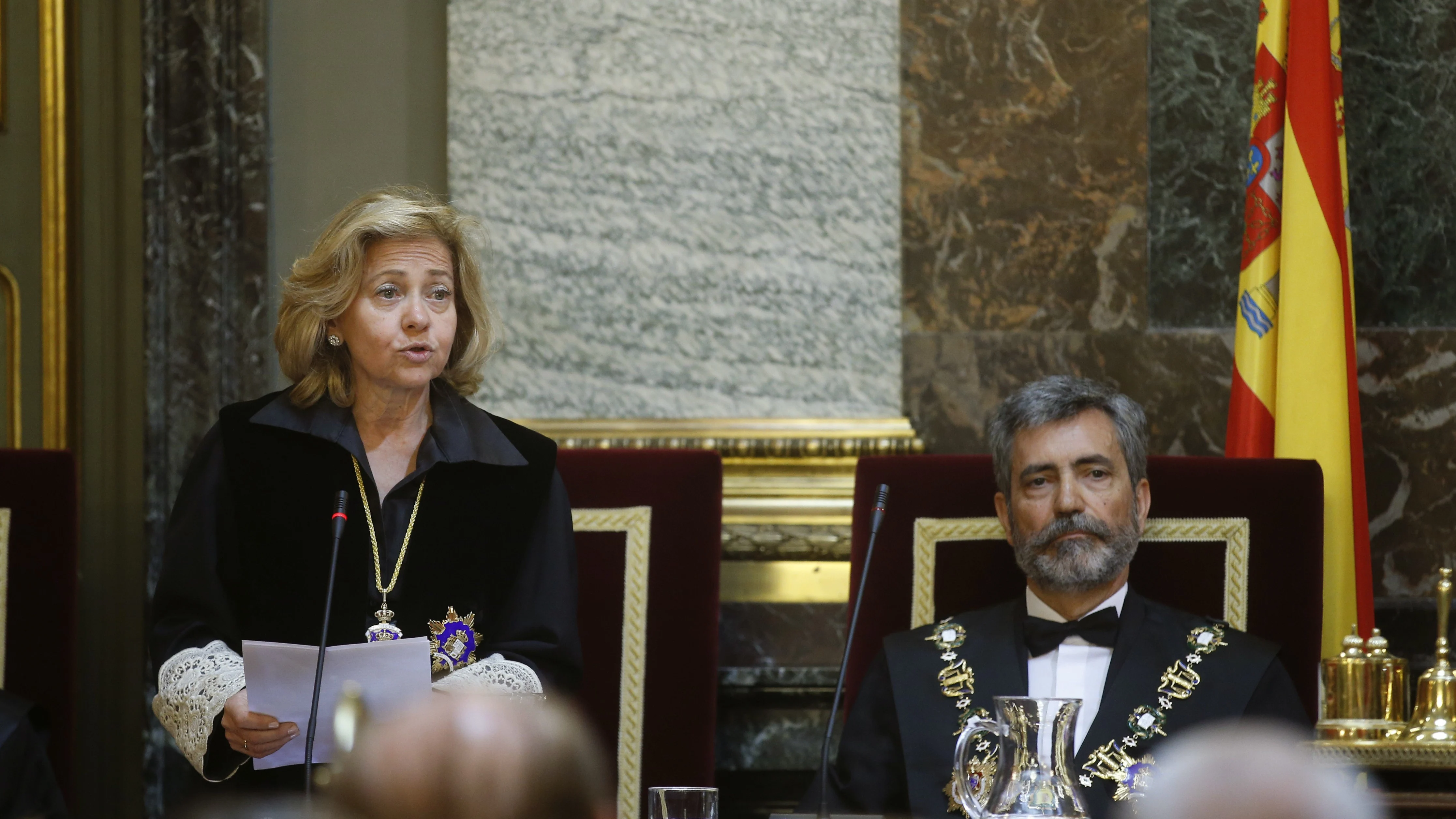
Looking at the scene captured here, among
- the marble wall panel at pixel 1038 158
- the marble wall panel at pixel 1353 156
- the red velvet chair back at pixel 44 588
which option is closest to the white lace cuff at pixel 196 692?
the red velvet chair back at pixel 44 588

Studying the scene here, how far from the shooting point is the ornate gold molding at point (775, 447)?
3.72 meters

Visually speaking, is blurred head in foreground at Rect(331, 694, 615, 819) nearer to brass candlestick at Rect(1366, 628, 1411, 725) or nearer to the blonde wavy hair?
the blonde wavy hair

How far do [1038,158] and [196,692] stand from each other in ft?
7.43

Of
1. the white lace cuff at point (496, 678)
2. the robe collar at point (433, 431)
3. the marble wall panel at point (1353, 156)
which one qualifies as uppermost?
the marble wall panel at point (1353, 156)

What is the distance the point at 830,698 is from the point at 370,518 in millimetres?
1247

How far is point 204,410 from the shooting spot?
12.4 ft

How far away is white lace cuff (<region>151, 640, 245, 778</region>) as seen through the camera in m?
2.43

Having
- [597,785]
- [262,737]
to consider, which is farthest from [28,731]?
[597,785]

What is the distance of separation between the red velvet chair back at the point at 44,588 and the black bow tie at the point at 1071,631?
182cm

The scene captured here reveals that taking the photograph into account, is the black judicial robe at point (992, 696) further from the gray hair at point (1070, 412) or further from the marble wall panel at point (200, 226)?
the marble wall panel at point (200, 226)

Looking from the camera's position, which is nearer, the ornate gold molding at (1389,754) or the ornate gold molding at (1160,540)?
the ornate gold molding at (1389,754)

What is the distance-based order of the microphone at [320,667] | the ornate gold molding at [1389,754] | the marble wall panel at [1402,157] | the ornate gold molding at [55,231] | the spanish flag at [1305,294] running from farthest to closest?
the ornate gold molding at [55,231] < the marble wall panel at [1402,157] < the spanish flag at [1305,294] < the ornate gold molding at [1389,754] < the microphone at [320,667]

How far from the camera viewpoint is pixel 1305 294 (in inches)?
133

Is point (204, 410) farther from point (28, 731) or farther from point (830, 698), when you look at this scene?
point (830, 698)
